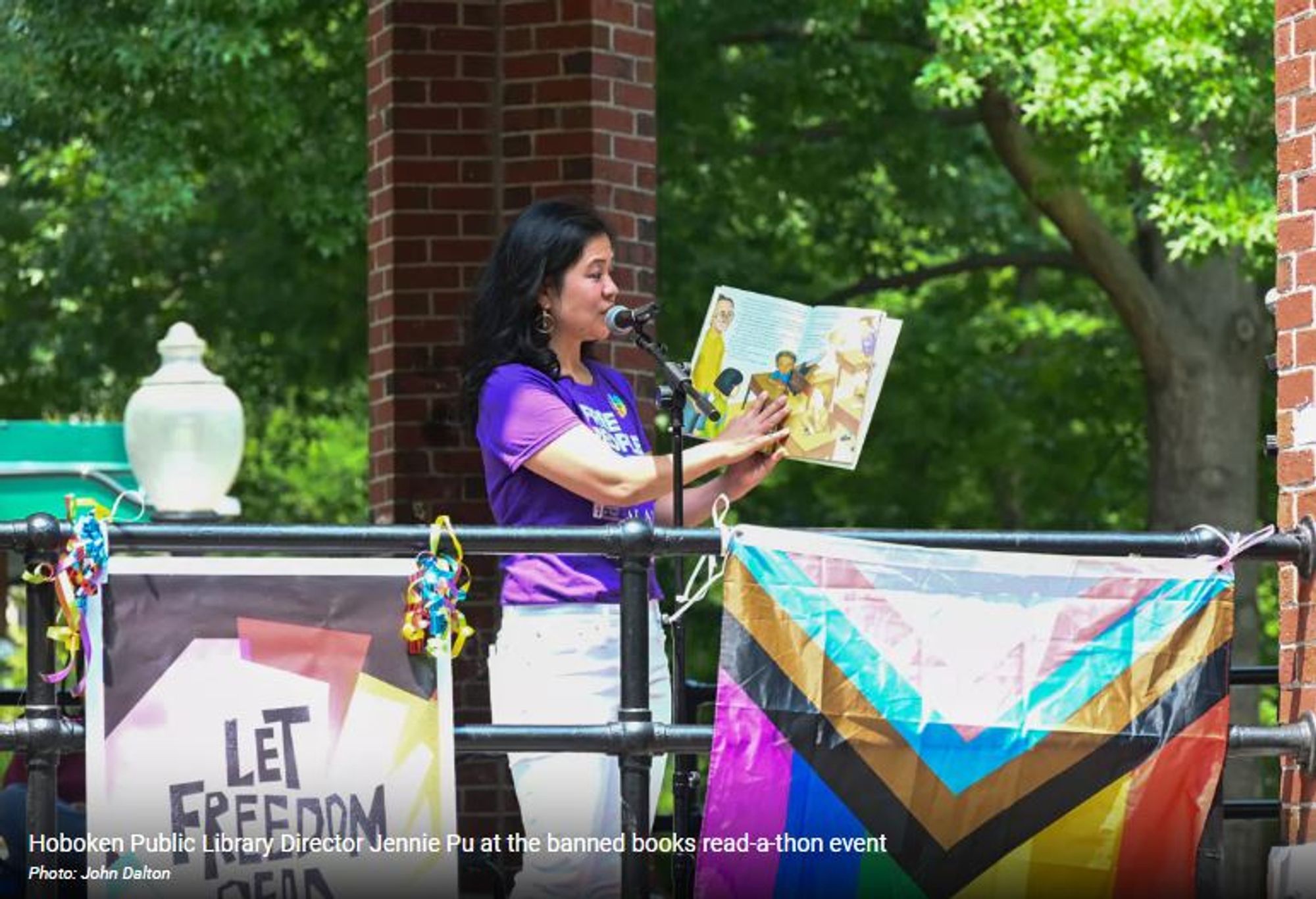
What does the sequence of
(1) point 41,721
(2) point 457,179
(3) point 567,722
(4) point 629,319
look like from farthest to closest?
(2) point 457,179 → (4) point 629,319 → (3) point 567,722 → (1) point 41,721

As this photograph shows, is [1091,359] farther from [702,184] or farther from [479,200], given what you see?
[479,200]

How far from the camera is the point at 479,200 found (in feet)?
26.0

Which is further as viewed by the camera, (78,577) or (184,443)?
(184,443)

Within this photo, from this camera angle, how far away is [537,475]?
492 centimetres

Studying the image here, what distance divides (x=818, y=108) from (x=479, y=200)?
8900 mm

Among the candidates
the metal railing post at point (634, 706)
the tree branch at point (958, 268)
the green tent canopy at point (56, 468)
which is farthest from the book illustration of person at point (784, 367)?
the tree branch at point (958, 268)

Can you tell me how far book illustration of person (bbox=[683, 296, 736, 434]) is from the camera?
4965 mm

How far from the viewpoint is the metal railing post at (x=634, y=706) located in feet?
14.9

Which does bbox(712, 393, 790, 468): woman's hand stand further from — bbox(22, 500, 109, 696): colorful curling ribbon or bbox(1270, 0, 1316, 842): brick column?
bbox(22, 500, 109, 696): colorful curling ribbon

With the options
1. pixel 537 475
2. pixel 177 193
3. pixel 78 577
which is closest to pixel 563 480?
pixel 537 475

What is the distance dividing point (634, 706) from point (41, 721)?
1130 mm

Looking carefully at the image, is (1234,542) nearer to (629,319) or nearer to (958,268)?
(629,319)

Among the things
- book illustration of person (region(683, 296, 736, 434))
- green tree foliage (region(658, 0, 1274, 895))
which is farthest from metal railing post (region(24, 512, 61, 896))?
green tree foliage (region(658, 0, 1274, 895))

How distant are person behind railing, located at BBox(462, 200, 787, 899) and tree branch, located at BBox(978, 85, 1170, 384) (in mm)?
10431
